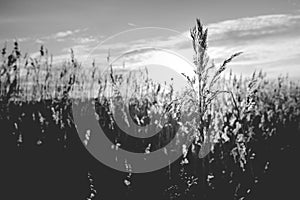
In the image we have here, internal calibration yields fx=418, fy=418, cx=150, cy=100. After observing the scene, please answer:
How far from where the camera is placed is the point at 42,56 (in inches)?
93.6

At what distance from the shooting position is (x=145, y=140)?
223cm

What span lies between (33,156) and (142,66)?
805mm

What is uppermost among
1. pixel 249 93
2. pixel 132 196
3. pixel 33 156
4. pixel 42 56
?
pixel 42 56

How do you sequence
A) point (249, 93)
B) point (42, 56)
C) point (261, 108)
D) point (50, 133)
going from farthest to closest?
point (261, 108) → point (42, 56) → point (50, 133) → point (249, 93)

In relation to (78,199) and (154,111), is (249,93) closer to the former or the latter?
(154,111)

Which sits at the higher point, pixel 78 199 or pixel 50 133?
pixel 50 133

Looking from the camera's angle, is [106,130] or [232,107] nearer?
[106,130]

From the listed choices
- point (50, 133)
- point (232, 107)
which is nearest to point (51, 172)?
point (50, 133)

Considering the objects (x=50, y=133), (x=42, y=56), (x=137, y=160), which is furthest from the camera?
(x=42, y=56)

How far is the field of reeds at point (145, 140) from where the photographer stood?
1841mm

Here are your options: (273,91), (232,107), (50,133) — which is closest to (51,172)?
(50,133)

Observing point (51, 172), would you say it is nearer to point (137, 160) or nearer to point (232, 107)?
point (137, 160)

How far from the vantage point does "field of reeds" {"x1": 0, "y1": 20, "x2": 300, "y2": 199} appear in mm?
1841

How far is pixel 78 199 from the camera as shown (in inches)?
71.7
